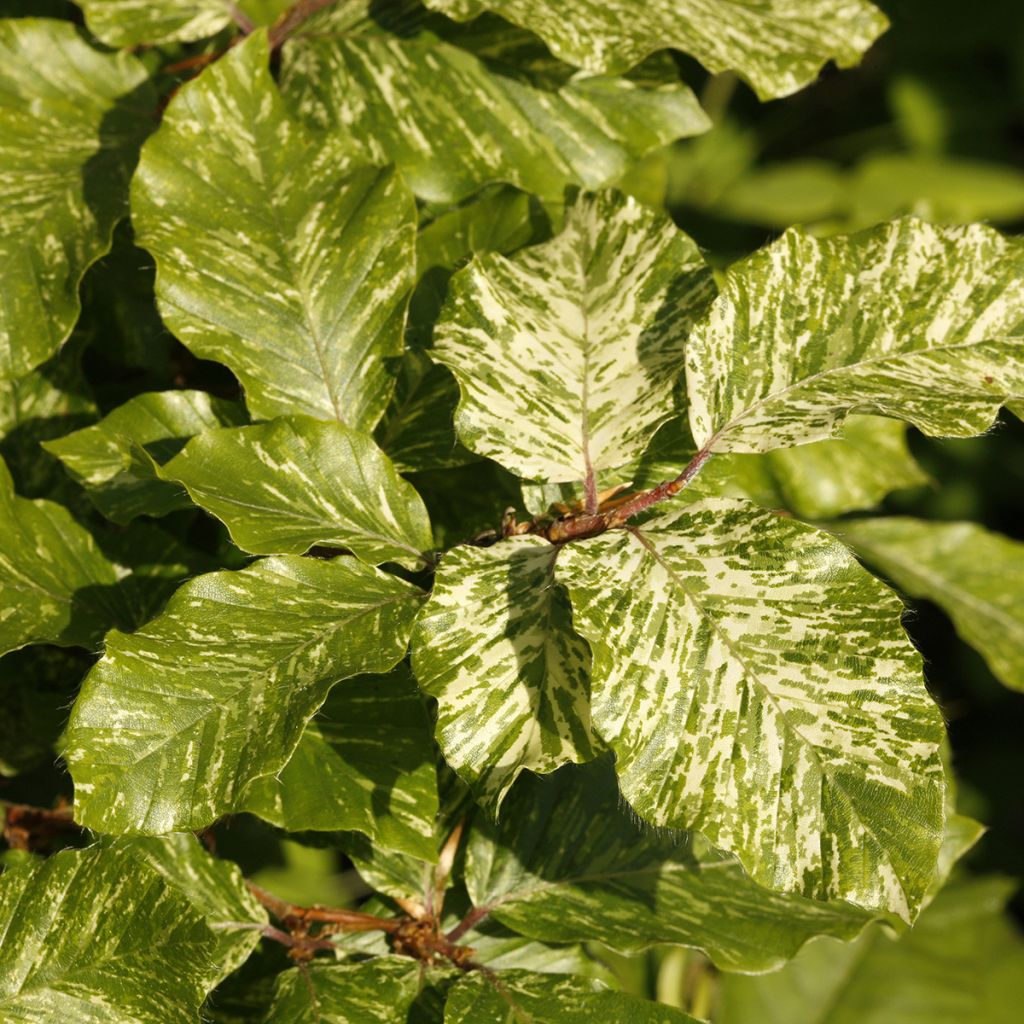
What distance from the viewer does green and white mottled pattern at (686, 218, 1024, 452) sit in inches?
30.7

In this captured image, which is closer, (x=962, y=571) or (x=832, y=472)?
(x=832, y=472)

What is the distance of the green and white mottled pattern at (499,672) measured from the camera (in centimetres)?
72

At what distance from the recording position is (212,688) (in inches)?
29.2

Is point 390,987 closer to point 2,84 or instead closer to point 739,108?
point 2,84

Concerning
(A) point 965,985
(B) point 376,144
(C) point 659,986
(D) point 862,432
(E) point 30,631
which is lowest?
(A) point 965,985

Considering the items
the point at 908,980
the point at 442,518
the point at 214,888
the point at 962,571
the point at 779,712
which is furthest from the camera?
the point at 908,980

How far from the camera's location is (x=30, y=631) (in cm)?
85

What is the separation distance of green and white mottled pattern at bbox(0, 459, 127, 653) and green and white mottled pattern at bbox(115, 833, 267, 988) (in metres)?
0.17

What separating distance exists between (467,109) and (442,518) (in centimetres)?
37

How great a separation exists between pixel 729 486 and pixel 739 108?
6.83 ft

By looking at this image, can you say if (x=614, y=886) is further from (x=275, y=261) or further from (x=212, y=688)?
(x=275, y=261)

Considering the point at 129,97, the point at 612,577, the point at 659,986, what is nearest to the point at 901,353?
the point at 612,577

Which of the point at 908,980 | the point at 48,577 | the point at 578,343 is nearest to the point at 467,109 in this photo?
the point at 578,343

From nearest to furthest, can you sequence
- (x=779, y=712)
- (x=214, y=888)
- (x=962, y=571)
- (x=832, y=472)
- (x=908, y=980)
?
1. (x=779, y=712)
2. (x=214, y=888)
3. (x=832, y=472)
4. (x=962, y=571)
5. (x=908, y=980)
